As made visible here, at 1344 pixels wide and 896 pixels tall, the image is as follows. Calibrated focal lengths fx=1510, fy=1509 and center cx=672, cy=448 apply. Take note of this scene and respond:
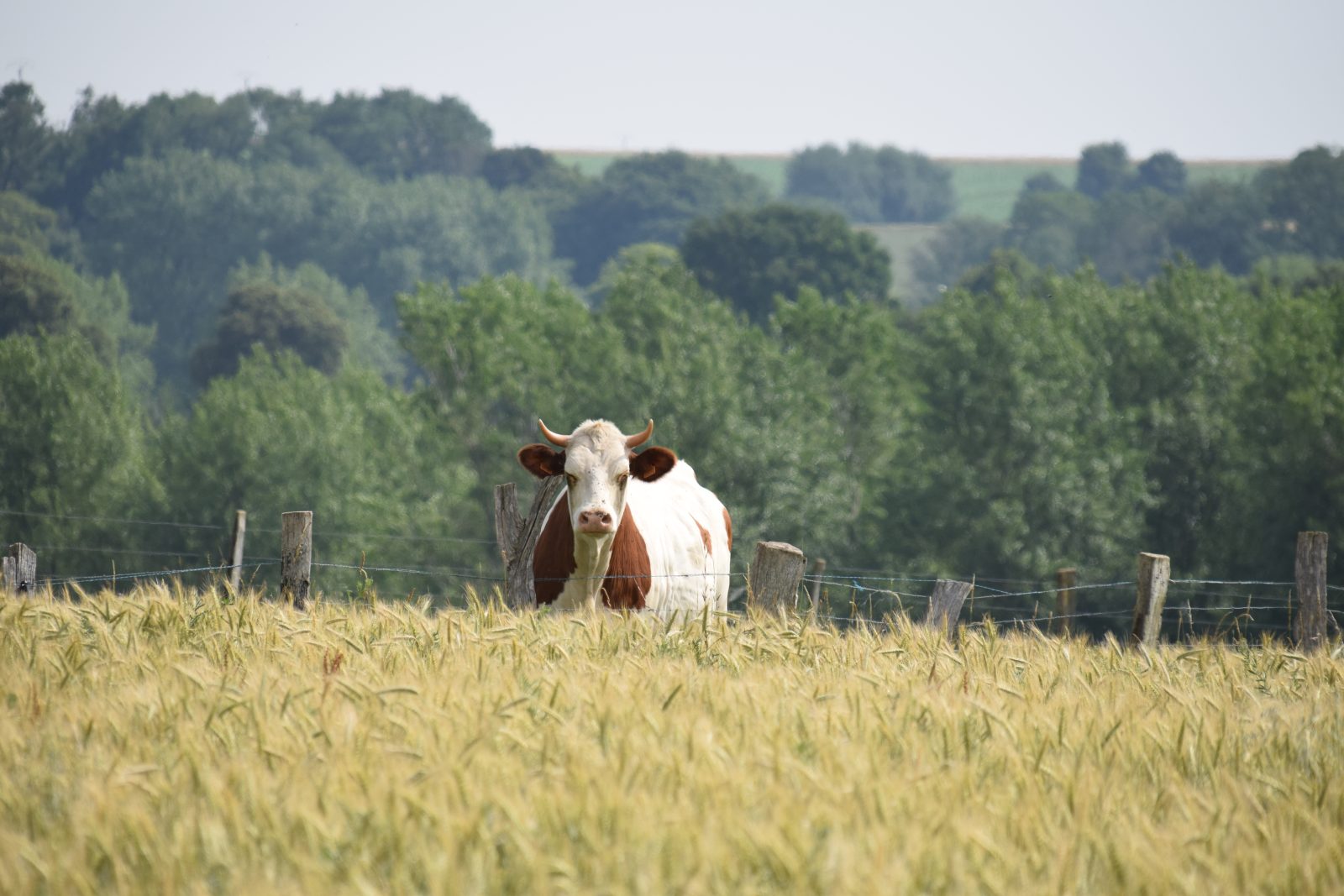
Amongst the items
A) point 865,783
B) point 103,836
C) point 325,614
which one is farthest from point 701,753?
point 325,614

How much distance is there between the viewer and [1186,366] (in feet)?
157

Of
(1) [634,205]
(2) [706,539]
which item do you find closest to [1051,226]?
(1) [634,205]

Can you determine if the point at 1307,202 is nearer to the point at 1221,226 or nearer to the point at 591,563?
the point at 1221,226

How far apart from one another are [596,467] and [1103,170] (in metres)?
195

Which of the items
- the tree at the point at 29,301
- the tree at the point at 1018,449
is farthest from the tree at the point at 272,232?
the tree at the point at 1018,449

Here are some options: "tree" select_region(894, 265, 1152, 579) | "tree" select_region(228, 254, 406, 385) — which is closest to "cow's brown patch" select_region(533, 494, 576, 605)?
"tree" select_region(894, 265, 1152, 579)

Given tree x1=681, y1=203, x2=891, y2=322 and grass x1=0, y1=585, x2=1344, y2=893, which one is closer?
grass x1=0, y1=585, x2=1344, y2=893

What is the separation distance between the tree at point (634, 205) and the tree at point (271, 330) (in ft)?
187

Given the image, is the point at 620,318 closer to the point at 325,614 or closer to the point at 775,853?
the point at 325,614

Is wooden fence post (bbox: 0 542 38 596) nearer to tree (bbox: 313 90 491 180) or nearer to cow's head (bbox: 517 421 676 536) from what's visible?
cow's head (bbox: 517 421 676 536)

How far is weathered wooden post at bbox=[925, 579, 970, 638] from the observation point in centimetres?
999

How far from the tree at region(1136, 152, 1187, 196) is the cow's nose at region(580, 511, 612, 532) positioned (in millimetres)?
185360

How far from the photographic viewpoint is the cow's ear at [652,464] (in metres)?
10.9

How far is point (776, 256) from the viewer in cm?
8950
